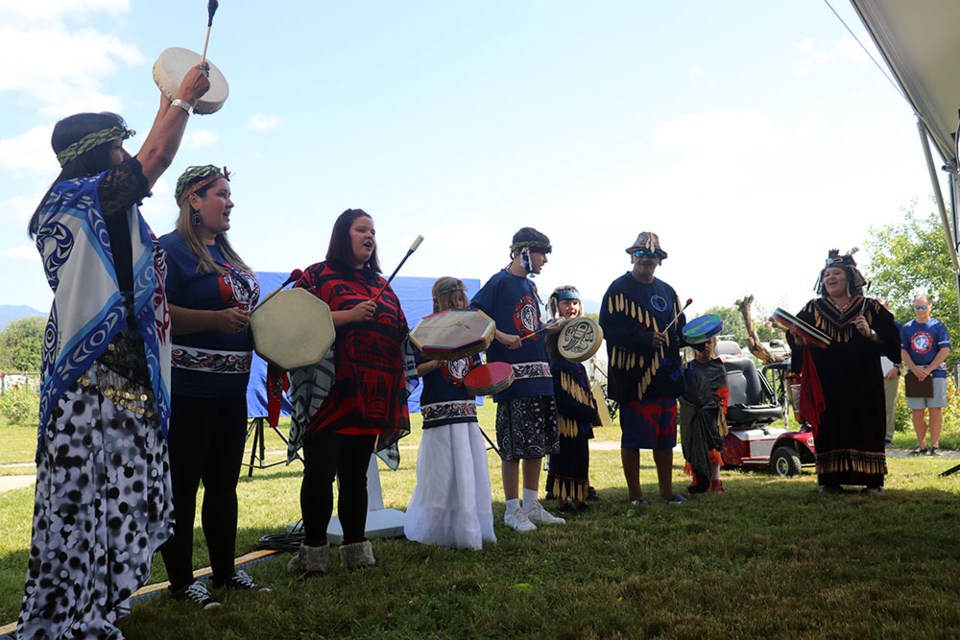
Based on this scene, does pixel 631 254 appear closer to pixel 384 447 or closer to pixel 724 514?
pixel 724 514

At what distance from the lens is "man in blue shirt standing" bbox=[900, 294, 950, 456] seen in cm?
888

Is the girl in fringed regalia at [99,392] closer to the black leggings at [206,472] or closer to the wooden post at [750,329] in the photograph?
Answer: the black leggings at [206,472]

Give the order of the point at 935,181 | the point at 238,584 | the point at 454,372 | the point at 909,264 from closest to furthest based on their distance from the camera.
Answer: the point at 238,584
the point at 454,372
the point at 935,181
the point at 909,264

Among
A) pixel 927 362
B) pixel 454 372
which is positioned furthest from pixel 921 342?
pixel 454 372

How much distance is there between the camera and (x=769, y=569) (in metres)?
3.17

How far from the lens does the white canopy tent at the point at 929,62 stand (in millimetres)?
5188

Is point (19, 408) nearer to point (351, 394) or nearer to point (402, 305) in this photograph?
point (402, 305)

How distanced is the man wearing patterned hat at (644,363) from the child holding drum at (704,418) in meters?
0.56

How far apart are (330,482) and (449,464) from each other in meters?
0.86

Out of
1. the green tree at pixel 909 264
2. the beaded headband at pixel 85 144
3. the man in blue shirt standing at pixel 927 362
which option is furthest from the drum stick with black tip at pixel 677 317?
the green tree at pixel 909 264

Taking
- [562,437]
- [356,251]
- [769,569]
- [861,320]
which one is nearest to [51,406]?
[356,251]

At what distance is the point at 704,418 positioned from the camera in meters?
6.17

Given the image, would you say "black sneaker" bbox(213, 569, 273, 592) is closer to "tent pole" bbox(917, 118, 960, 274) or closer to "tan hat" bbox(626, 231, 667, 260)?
"tan hat" bbox(626, 231, 667, 260)

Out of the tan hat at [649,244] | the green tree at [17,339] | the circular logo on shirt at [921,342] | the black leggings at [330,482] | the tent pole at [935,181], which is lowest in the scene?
the black leggings at [330,482]
